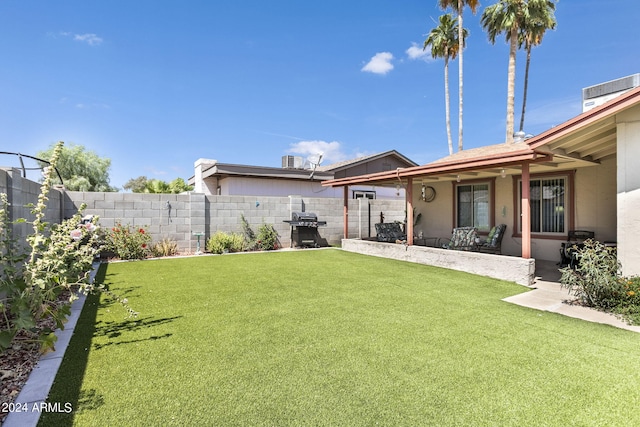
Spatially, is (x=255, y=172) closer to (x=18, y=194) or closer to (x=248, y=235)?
(x=248, y=235)

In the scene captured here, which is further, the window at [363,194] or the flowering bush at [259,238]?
the window at [363,194]

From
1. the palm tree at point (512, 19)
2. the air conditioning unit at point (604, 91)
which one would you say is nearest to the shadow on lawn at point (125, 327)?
the air conditioning unit at point (604, 91)

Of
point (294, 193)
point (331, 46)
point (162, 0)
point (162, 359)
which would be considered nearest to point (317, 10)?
point (331, 46)

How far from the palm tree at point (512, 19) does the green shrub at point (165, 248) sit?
54.7 ft

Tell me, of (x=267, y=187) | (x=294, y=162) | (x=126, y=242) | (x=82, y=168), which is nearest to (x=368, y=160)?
(x=294, y=162)

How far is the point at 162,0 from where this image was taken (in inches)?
407

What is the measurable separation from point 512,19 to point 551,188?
13.0 m

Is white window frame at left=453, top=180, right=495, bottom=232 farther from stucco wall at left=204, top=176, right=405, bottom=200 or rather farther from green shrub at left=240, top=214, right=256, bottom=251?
green shrub at left=240, top=214, right=256, bottom=251

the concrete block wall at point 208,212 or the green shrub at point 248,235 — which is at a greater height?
the concrete block wall at point 208,212

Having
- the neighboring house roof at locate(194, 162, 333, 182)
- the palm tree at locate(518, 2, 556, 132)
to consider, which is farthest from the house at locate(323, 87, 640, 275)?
the palm tree at locate(518, 2, 556, 132)

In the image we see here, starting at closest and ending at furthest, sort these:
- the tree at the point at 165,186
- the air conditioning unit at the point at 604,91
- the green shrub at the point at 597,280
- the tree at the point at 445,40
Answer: the green shrub at the point at 597,280, the air conditioning unit at the point at 604,91, the tree at the point at 165,186, the tree at the point at 445,40

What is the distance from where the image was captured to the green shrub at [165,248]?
10.2 m

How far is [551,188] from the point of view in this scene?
9.13 metres

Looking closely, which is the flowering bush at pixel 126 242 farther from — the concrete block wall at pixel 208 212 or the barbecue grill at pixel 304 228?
the barbecue grill at pixel 304 228
